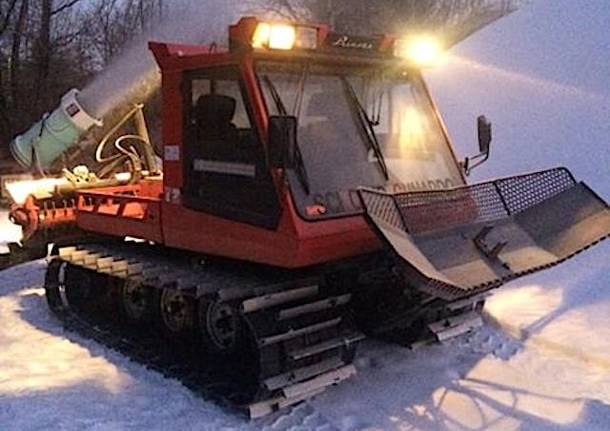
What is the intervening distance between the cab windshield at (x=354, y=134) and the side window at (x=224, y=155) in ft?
0.69

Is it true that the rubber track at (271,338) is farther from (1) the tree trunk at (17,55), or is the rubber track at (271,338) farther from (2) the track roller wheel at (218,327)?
(1) the tree trunk at (17,55)

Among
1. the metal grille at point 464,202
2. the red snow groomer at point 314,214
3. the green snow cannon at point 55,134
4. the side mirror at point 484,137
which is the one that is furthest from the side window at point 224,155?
the green snow cannon at point 55,134

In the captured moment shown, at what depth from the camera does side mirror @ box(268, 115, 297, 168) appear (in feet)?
15.0

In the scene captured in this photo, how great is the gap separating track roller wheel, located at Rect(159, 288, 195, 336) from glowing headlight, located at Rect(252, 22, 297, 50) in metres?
2.11

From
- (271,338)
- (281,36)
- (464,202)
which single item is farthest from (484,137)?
(271,338)

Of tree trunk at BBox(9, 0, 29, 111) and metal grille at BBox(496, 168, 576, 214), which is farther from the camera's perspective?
tree trunk at BBox(9, 0, 29, 111)

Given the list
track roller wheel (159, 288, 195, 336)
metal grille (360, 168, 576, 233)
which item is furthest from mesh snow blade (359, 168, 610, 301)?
track roller wheel (159, 288, 195, 336)

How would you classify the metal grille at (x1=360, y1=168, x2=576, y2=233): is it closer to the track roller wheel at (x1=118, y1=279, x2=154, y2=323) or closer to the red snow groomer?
the red snow groomer

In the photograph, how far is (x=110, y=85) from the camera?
7.55m

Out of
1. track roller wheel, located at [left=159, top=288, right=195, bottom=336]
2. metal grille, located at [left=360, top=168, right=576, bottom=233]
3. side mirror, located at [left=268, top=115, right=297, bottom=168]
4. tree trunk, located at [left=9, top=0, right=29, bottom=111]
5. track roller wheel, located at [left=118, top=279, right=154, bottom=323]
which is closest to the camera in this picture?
side mirror, located at [left=268, top=115, right=297, bottom=168]

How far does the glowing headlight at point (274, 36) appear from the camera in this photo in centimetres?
493

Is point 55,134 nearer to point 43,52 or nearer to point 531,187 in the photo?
point 531,187

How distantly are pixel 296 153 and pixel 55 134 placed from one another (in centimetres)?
375

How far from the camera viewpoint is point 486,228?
5102 millimetres
